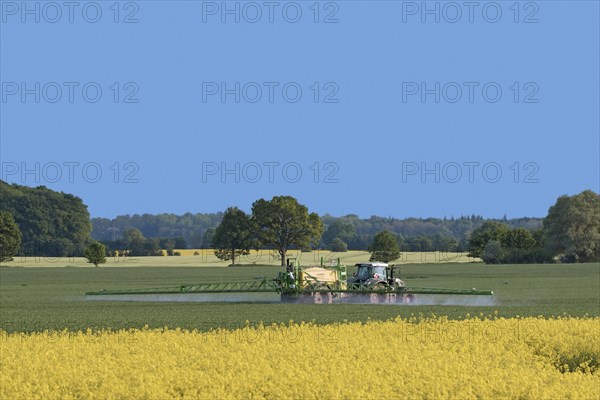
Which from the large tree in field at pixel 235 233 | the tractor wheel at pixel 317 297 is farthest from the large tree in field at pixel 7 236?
the tractor wheel at pixel 317 297

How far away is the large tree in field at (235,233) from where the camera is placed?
157m

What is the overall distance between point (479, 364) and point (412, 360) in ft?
5.52

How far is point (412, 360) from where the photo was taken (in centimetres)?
2016

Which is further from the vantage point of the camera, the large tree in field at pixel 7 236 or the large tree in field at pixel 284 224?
the large tree in field at pixel 284 224

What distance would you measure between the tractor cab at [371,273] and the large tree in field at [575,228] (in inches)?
4007

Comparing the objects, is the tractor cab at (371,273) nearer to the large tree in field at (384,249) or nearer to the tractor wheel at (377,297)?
the tractor wheel at (377,297)

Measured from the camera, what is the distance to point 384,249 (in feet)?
563

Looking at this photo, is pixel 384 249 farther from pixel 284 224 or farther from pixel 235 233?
pixel 235 233

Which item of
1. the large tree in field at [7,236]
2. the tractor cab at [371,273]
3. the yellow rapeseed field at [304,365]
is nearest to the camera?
the yellow rapeseed field at [304,365]

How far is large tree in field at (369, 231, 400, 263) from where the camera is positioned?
16675cm

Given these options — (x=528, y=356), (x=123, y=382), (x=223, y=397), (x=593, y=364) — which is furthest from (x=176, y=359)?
(x=593, y=364)

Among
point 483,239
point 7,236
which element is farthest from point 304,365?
point 483,239

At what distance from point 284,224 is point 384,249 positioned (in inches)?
869

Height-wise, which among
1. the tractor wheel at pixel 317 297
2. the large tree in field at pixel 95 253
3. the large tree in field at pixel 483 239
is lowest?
the tractor wheel at pixel 317 297
